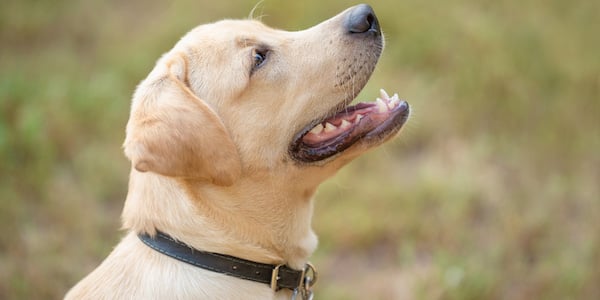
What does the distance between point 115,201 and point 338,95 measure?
9.63 feet

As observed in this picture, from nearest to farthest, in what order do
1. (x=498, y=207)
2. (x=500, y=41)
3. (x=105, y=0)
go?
(x=498, y=207)
(x=500, y=41)
(x=105, y=0)

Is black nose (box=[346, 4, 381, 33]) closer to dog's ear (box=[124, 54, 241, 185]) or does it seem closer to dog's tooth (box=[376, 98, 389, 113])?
dog's tooth (box=[376, 98, 389, 113])

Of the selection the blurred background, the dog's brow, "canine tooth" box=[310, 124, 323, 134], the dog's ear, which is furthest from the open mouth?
the blurred background

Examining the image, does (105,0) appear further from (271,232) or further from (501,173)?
(271,232)

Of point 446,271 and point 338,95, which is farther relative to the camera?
point 446,271

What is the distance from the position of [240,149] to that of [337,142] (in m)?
0.46

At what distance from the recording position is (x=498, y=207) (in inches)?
194

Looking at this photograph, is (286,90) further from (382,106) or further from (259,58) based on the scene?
(382,106)

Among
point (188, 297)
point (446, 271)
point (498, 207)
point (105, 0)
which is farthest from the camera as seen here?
point (105, 0)

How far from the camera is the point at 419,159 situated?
229 inches

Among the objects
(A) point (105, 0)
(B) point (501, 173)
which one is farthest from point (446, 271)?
(A) point (105, 0)

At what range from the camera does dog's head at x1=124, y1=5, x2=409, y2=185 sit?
120 inches

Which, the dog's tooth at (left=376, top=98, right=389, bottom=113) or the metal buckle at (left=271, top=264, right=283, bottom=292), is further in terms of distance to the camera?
the dog's tooth at (left=376, top=98, right=389, bottom=113)

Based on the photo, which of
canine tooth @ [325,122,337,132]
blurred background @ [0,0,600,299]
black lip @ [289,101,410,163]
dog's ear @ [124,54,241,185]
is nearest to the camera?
dog's ear @ [124,54,241,185]
